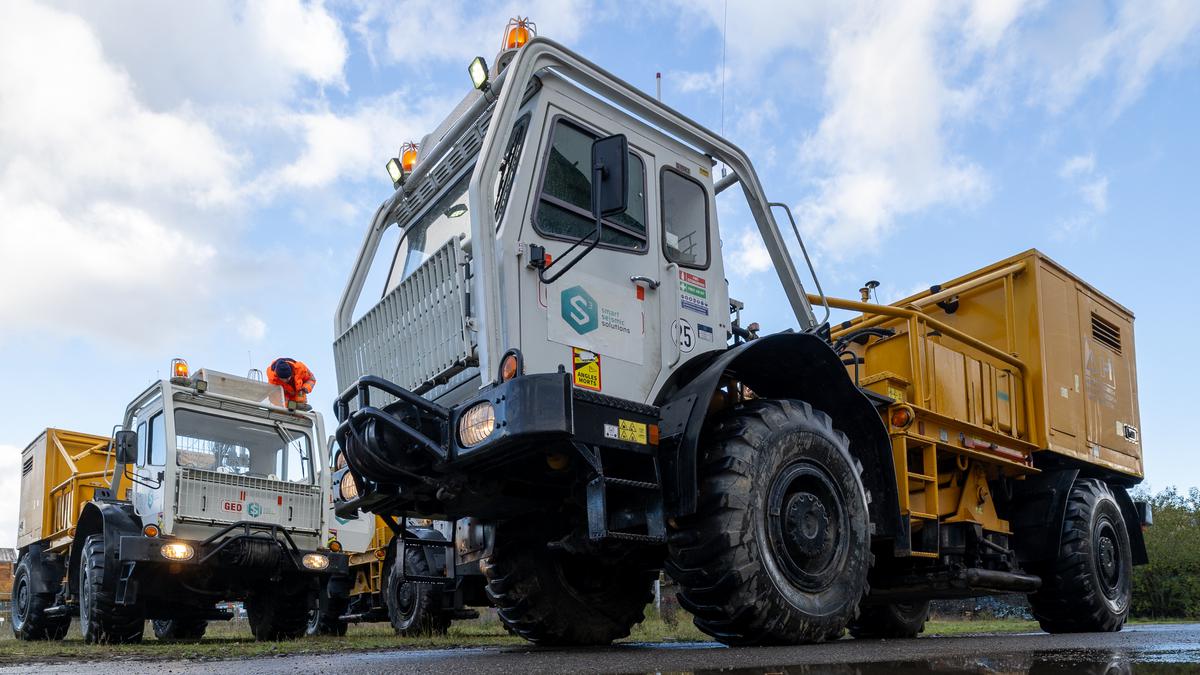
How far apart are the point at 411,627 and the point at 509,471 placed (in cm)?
707

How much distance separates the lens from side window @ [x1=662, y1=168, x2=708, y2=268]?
625 cm

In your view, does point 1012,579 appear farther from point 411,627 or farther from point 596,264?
point 411,627

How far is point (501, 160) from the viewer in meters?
5.57

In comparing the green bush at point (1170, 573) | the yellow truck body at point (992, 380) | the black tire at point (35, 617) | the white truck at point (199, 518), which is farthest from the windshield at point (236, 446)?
the green bush at point (1170, 573)

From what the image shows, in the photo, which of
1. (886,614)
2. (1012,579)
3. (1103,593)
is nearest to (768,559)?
(1012,579)

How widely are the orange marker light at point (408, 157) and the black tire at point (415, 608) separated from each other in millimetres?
5692

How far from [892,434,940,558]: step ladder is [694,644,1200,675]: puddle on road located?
2.48 metres

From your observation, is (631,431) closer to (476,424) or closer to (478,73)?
(476,424)

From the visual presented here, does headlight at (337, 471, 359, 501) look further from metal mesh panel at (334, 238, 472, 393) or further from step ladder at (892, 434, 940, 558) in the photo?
step ladder at (892, 434, 940, 558)

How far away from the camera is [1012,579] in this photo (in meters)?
7.85

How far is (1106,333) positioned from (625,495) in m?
6.66

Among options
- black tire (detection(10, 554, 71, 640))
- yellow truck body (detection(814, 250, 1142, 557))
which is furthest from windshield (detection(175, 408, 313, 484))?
yellow truck body (detection(814, 250, 1142, 557))

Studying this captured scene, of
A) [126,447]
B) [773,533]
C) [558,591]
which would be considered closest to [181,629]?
[126,447]

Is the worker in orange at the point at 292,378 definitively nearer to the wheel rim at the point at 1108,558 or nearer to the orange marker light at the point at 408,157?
the orange marker light at the point at 408,157
